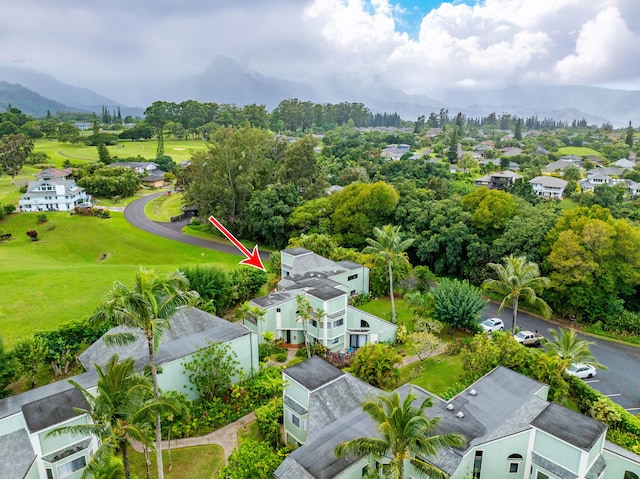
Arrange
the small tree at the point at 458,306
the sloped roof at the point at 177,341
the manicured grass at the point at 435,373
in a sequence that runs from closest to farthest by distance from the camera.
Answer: the sloped roof at the point at 177,341, the manicured grass at the point at 435,373, the small tree at the point at 458,306

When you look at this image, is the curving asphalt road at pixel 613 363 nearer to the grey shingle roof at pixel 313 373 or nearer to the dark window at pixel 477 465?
the dark window at pixel 477 465

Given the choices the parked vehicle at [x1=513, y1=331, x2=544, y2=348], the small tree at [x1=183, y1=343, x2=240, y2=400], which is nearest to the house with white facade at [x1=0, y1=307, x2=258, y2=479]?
the small tree at [x1=183, y1=343, x2=240, y2=400]

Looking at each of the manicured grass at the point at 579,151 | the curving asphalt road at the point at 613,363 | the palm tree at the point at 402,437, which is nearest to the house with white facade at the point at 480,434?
the palm tree at the point at 402,437

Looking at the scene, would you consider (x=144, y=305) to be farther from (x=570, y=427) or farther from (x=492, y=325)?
(x=492, y=325)

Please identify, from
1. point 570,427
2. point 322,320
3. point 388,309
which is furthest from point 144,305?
point 388,309

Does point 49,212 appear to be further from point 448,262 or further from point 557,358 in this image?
point 557,358

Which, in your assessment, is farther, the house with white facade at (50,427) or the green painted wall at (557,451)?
the house with white facade at (50,427)
